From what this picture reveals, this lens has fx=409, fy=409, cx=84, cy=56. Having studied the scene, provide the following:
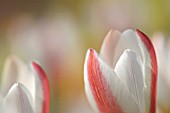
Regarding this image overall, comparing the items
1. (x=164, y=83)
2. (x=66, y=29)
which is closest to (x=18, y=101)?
(x=164, y=83)

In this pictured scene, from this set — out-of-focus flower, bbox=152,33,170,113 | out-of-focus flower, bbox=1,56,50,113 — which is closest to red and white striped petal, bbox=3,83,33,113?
out-of-focus flower, bbox=1,56,50,113

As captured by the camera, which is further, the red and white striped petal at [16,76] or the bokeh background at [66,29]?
the bokeh background at [66,29]

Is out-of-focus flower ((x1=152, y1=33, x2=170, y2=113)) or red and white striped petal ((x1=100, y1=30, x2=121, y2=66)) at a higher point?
red and white striped petal ((x1=100, y1=30, x2=121, y2=66))

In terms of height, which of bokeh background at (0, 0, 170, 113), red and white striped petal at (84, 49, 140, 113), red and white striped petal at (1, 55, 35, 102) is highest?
bokeh background at (0, 0, 170, 113)

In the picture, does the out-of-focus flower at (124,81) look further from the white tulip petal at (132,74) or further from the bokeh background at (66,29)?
the bokeh background at (66,29)

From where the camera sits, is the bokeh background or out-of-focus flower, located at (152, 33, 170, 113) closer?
out-of-focus flower, located at (152, 33, 170, 113)

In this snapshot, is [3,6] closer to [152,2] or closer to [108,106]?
[152,2]

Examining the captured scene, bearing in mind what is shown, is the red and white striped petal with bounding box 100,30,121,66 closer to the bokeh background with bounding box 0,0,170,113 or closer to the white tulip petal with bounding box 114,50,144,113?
the white tulip petal with bounding box 114,50,144,113

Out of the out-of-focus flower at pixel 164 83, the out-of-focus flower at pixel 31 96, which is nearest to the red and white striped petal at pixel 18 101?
the out-of-focus flower at pixel 31 96

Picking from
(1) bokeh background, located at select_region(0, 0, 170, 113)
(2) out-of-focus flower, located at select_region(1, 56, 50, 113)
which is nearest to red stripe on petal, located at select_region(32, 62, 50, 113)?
(2) out-of-focus flower, located at select_region(1, 56, 50, 113)
